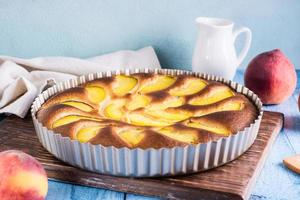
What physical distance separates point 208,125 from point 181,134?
0.08m

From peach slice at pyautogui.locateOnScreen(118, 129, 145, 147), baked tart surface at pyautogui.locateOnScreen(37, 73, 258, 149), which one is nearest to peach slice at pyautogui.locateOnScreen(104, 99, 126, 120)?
baked tart surface at pyautogui.locateOnScreen(37, 73, 258, 149)

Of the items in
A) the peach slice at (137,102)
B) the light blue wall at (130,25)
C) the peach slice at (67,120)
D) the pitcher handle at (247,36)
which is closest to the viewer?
the peach slice at (67,120)

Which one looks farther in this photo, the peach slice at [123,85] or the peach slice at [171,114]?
the peach slice at [123,85]

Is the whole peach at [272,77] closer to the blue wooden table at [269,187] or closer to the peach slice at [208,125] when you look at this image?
the blue wooden table at [269,187]

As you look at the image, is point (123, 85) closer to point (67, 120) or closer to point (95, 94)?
point (95, 94)

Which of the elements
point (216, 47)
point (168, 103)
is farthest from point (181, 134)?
point (216, 47)

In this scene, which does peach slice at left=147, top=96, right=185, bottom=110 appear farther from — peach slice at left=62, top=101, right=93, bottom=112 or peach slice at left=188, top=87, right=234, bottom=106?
peach slice at left=62, top=101, right=93, bottom=112

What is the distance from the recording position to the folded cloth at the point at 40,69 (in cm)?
124

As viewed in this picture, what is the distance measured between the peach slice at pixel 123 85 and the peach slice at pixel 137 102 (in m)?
0.05

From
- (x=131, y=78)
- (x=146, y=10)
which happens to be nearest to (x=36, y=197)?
(x=131, y=78)

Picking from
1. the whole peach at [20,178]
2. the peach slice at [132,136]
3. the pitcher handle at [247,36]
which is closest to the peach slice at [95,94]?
the peach slice at [132,136]

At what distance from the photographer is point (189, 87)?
123 centimetres

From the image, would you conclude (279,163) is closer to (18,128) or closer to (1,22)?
(18,128)

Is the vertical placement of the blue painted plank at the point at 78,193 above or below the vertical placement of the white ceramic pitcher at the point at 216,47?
below
